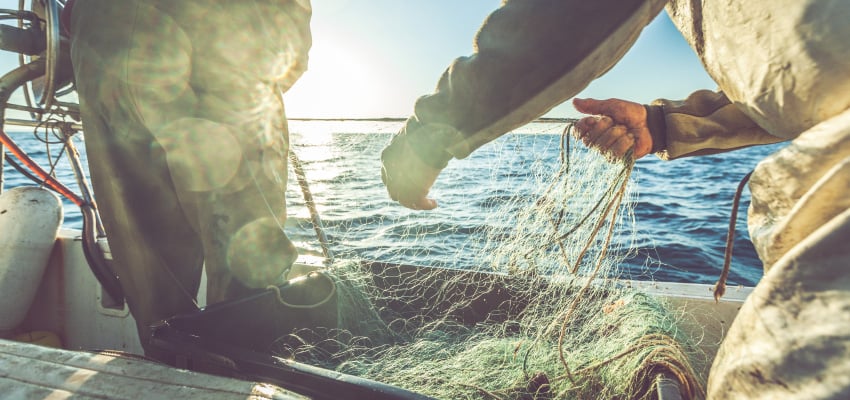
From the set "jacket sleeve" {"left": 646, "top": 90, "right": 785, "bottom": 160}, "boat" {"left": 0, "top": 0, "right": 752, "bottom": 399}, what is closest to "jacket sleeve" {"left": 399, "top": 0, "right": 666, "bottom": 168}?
"boat" {"left": 0, "top": 0, "right": 752, "bottom": 399}

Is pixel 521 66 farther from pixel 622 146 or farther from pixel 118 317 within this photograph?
pixel 118 317

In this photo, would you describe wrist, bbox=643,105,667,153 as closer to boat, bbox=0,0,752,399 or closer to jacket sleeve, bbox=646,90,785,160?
jacket sleeve, bbox=646,90,785,160

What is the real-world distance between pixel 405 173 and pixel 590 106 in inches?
30.7

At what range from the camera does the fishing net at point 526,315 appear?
1652 millimetres

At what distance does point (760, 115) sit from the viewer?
785 millimetres

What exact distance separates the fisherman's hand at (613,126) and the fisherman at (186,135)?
1322 mm

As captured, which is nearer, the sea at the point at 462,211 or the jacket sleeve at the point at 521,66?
the jacket sleeve at the point at 521,66

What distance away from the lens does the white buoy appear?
116 inches

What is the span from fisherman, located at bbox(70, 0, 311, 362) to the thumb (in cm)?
129

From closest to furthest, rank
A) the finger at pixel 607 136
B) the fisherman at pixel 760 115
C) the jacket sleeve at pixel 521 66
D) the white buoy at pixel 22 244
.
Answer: the fisherman at pixel 760 115 → the jacket sleeve at pixel 521 66 → the finger at pixel 607 136 → the white buoy at pixel 22 244

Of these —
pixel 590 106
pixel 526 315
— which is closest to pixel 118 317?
pixel 526 315

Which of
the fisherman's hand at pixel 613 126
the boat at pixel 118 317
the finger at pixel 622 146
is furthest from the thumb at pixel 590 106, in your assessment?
the boat at pixel 118 317

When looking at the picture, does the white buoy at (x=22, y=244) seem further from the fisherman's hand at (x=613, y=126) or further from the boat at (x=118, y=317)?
the fisherman's hand at (x=613, y=126)

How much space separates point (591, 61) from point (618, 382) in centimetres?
127
